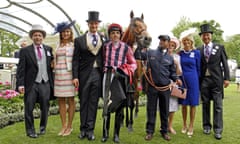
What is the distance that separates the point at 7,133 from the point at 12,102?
1798mm

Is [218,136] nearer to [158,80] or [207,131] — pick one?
[207,131]

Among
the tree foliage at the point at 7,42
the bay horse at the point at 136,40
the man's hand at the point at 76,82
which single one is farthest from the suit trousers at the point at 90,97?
the tree foliage at the point at 7,42

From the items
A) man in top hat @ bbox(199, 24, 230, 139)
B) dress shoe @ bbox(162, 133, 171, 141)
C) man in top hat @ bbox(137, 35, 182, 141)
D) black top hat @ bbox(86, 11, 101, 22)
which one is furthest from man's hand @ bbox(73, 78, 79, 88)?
man in top hat @ bbox(199, 24, 230, 139)

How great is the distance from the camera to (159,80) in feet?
15.1

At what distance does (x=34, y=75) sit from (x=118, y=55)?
143cm

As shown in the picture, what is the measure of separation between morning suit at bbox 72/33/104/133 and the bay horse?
19.3 inches

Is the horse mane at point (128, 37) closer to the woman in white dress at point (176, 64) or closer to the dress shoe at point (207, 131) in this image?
the woman in white dress at point (176, 64)

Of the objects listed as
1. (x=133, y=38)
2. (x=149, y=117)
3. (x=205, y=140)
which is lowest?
(x=205, y=140)

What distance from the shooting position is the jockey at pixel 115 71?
4.20m

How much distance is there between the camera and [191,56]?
5.02m

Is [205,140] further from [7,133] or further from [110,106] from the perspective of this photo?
[7,133]

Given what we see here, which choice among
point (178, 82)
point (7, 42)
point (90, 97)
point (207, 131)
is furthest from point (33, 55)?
point (7, 42)

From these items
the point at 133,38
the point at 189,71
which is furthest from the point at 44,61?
the point at 189,71

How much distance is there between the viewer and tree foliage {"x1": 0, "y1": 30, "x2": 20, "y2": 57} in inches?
1286
